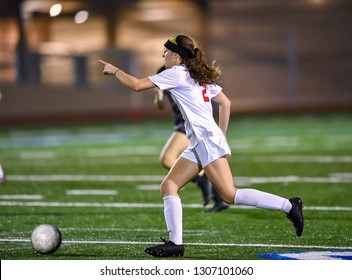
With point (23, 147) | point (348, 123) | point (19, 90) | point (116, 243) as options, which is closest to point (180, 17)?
point (19, 90)

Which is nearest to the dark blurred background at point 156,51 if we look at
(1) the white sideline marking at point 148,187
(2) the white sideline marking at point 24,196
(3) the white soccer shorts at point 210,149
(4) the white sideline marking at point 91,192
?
(1) the white sideline marking at point 148,187

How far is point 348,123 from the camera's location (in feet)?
92.4

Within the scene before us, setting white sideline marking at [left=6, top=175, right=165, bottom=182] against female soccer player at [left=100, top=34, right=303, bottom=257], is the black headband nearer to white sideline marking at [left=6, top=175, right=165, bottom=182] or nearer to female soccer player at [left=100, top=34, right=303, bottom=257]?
female soccer player at [left=100, top=34, right=303, bottom=257]

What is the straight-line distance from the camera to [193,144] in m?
9.04

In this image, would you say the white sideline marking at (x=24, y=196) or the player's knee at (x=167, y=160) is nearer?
the player's knee at (x=167, y=160)

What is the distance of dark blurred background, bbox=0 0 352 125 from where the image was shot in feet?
110

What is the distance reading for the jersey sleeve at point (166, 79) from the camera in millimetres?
8828

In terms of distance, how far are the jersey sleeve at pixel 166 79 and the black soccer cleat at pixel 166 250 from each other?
1.31 metres

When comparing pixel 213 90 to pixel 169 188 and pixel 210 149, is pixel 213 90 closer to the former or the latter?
pixel 210 149

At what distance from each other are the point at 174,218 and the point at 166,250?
0.28 m

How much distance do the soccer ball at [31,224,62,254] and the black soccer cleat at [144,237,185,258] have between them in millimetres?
783

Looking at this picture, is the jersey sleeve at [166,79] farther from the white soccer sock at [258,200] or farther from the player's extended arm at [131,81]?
the white soccer sock at [258,200]

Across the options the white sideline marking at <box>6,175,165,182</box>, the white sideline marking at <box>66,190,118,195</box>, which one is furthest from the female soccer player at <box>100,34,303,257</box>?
the white sideline marking at <box>6,175,165,182</box>
